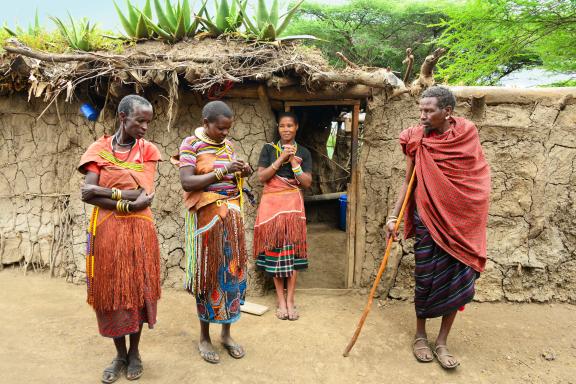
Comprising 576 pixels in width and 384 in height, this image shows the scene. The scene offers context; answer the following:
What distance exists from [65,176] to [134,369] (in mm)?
2928

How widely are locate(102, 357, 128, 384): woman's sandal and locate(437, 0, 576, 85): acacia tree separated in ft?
18.5

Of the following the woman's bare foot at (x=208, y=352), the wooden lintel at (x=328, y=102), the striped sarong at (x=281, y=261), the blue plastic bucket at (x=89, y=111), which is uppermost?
the wooden lintel at (x=328, y=102)

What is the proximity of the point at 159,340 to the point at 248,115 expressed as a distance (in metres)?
2.32

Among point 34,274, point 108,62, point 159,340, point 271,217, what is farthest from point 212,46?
point 34,274

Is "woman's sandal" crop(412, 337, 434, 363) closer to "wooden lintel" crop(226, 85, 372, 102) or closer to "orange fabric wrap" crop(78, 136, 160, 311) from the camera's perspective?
"orange fabric wrap" crop(78, 136, 160, 311)

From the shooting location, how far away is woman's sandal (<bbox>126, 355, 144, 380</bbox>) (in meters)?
2.81

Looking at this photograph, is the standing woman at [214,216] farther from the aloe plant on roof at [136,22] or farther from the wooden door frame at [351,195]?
the aloe plant on roof at [136,22]

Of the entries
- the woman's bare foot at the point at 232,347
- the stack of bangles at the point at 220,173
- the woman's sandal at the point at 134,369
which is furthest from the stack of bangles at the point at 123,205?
the woman's bare foot at the point at 232,347

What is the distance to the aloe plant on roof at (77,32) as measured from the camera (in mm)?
4406

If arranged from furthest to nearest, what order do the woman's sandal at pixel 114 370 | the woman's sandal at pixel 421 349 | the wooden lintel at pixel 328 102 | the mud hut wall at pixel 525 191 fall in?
the wooden lintel at pixel 328 102 → the mud hut wall at pixel 525 191 → the woman's sandal at pixel 421 349 → the woman's sandal at pixel 114 370

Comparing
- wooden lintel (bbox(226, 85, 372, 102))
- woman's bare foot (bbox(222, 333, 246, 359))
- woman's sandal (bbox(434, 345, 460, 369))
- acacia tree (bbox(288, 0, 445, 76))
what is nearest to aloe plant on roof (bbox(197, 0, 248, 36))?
Answer: wooden lintel (bbox(226, 85, 372, 102))

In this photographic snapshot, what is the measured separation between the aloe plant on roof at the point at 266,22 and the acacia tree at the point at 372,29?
9.31m

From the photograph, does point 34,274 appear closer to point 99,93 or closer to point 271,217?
point 99,93

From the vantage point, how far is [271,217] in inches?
163
